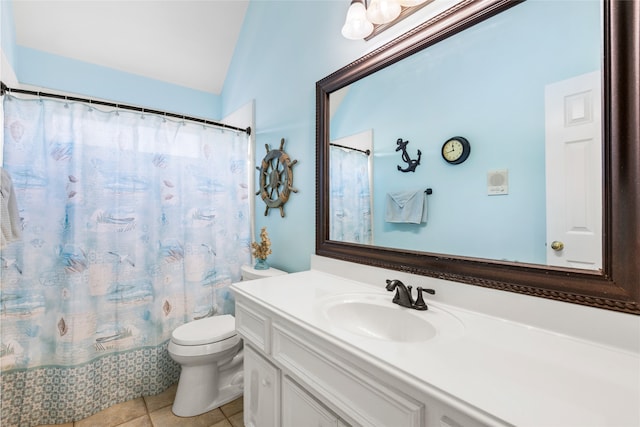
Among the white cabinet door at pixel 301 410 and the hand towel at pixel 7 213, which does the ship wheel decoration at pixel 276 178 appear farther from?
the hand towel at pixel 7 213

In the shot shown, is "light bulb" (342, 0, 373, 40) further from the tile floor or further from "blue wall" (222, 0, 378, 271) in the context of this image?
the tile floor

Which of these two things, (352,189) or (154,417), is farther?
(154,417)

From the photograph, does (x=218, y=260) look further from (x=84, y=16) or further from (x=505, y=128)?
(x=84, y=16)

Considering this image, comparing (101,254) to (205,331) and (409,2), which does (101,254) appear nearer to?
(205,331)

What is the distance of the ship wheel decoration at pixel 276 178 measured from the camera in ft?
6.18

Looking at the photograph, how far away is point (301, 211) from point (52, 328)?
5.12 feet

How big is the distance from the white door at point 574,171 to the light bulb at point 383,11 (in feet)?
2.32

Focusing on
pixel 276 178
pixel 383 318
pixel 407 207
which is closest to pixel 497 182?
pixel 407 207

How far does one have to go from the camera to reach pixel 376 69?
1.31 m

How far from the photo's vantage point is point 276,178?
6.56 ft

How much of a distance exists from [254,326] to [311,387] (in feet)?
1.31

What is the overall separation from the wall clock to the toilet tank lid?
1.57 metres

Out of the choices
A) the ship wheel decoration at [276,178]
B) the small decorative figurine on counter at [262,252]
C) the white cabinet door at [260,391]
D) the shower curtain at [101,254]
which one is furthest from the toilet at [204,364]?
Result: the ship wheel decoration at [276,178]

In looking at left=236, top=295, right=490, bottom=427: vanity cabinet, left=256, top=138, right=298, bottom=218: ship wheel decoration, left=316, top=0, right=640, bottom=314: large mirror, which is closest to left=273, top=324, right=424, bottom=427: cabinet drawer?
left=236, top=295, right=490, bottom=427: vanity cabinet
